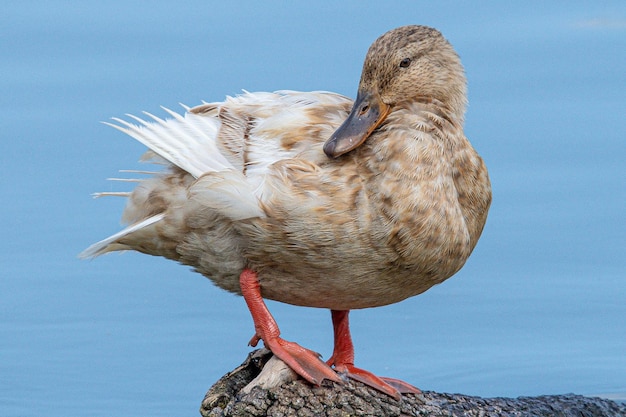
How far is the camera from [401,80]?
215 inches

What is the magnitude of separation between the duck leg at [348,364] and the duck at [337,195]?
17 mm

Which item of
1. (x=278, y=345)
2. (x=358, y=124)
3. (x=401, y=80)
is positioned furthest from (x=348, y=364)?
(x=401, y=80)

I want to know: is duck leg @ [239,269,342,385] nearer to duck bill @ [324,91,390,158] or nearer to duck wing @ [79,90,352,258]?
duck wing @ [79,90,352,258]

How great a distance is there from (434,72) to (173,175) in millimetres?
1189

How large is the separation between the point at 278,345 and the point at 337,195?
2.18 feet

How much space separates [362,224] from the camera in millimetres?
5297

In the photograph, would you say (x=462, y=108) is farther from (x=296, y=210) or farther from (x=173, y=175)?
(x=173, y=175)

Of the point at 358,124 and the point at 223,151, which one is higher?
the point at 223,151

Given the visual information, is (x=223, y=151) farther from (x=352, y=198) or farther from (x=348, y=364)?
(x=348, y=364)

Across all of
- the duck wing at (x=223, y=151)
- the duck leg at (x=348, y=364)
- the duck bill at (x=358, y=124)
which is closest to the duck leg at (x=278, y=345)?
the duck leg at (x=348, y=364)

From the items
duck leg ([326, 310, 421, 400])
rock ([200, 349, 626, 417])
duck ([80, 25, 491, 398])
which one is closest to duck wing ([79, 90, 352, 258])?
duck ([80, 25, 491, 398])

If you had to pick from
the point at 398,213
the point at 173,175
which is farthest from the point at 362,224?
the point at 173,175

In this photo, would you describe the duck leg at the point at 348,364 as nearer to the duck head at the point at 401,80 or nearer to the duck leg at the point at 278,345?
the duck leg at the point at 278,345

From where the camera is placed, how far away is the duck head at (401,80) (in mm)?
5395
